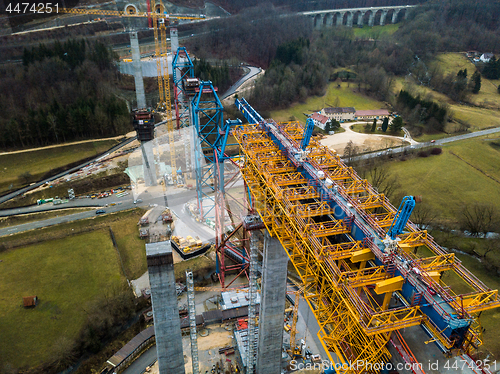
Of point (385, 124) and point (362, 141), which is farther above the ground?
point (385, 124)

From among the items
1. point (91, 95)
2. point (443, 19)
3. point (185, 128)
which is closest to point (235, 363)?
point (185, 128)

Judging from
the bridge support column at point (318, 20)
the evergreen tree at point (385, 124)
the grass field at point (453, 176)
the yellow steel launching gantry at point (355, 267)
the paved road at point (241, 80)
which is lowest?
the grass field at point (453, 176)

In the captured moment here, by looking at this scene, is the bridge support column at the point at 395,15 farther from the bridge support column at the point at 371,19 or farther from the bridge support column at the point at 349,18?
the bridge support column at the point at 349,18

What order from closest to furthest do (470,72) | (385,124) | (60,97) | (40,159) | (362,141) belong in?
(40,159), (362,141), (60,97), (385,124), (470,72)

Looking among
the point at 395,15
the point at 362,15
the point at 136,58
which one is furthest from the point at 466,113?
the point at 395,15

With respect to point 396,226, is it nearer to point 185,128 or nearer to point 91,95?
point 185,128

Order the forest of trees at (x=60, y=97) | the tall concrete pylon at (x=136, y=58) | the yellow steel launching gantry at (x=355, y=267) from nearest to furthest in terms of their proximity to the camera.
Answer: the yellow steel launching gantry at (x=355, y=267), the tall concrete pylon at (x=136, y=58), the forest of trees at (x=60, y=97)

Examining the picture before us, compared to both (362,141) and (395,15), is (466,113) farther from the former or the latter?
(395,15)

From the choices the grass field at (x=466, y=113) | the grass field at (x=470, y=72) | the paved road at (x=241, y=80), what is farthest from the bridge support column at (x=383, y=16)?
the paved road at (x=241, y=80)
